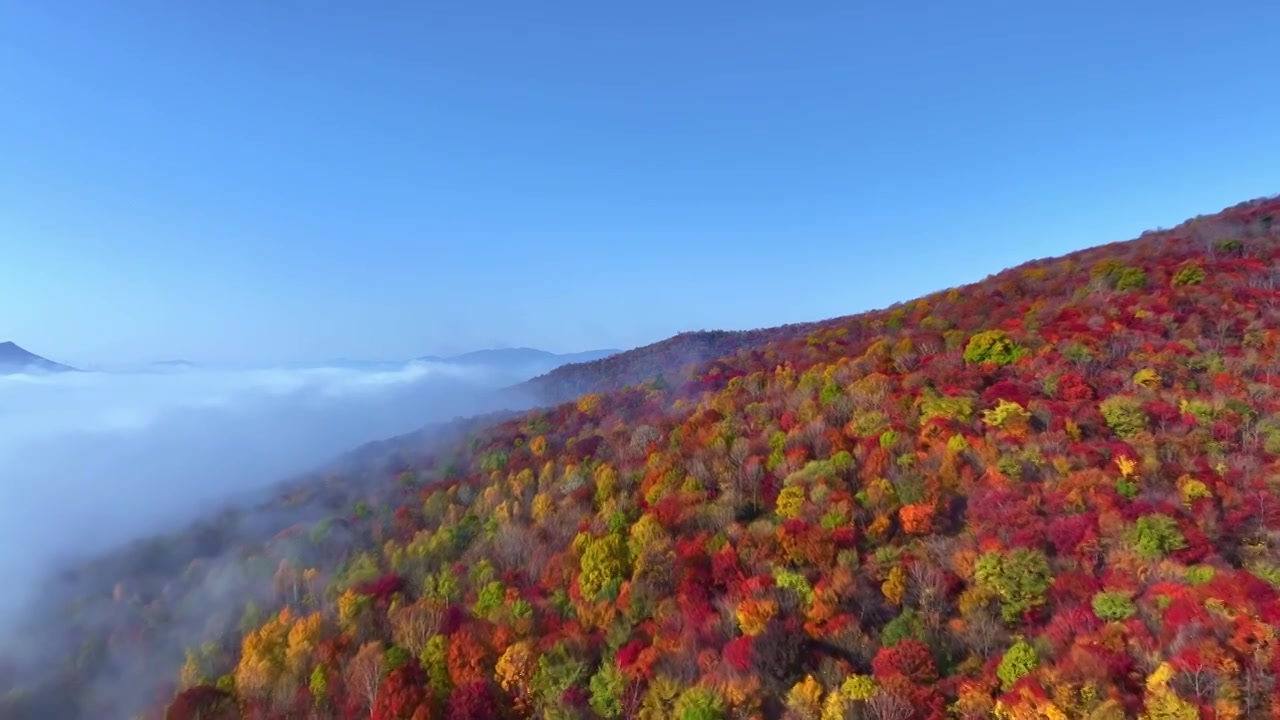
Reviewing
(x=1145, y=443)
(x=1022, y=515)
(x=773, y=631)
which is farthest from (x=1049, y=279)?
(x=773, y=631)

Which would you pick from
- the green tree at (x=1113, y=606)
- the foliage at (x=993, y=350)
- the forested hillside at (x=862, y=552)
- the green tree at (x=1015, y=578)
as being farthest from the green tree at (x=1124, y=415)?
the green tree at (x=1113, y=606)

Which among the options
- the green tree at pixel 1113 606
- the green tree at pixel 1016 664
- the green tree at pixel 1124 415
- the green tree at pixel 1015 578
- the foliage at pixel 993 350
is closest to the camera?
the green tree at pixel 1016 664

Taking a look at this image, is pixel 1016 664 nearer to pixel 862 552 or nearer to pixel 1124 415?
pixel 862 552

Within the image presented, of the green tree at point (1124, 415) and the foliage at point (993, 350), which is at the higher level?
the foliage at point (993, 350)

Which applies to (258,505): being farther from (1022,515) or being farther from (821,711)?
(1022,515)

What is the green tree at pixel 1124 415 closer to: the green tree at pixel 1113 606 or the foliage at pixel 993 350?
the foliage at pixel 993 350

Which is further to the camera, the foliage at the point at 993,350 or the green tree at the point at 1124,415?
the foliage at the point at 993,350

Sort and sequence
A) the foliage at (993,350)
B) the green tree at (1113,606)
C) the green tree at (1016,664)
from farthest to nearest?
the foliage at (993,350) → the green tree at (1113,606) → the green tree at (1016,664)

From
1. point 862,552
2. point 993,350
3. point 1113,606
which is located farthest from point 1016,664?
point 993,350
